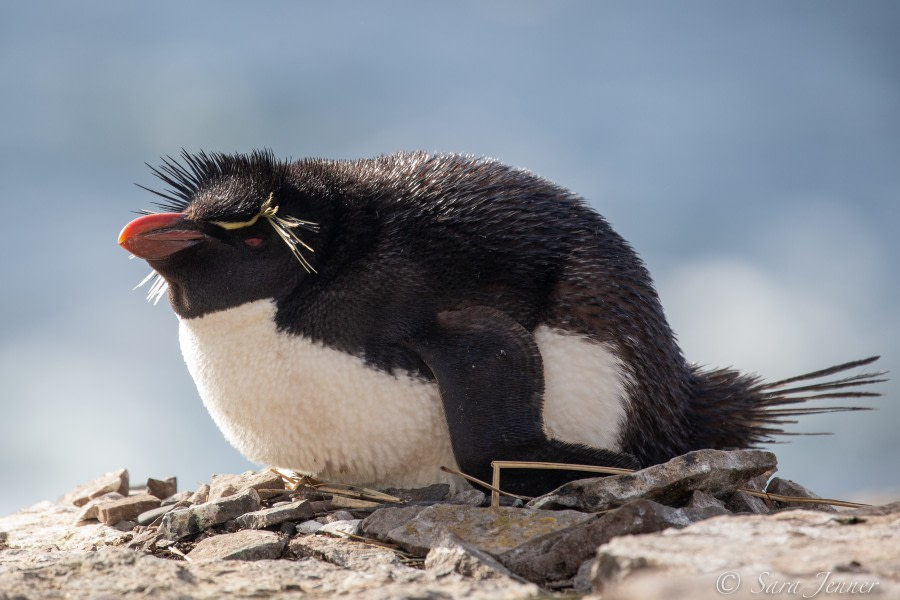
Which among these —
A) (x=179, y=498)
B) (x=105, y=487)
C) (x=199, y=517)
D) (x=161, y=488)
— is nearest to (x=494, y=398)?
(x=199, y=517)

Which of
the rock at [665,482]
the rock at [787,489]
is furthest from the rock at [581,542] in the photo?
the rock at [787,489]

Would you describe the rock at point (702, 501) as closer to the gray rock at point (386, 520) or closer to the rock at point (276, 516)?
the gray rock at point (386, 520)

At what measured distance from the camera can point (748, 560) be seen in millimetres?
1803

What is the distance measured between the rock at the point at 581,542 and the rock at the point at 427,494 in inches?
30.6

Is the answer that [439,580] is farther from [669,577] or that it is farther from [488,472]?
[488,472]

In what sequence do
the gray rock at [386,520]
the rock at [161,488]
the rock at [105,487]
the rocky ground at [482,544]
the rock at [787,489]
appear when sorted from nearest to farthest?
the rocky ground at [482,544]
the gray rock at [386,520]
the rock at [787,489]
the rock at [161,488]
the rock at [105,487]

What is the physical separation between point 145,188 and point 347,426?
1.20 m

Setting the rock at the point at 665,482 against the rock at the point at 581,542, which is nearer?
the rock at the point at 581,542

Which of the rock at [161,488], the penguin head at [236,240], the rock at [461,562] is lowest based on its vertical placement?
the rock at [461,562]

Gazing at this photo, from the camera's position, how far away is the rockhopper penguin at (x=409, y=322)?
3102mm

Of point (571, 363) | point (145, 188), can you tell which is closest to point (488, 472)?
point (571, 363)

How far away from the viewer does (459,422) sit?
3.05 m

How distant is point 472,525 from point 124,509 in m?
1.66

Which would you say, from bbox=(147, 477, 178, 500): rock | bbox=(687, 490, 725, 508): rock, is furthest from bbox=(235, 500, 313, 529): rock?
bbox=(147, 477, 178, 500): rock
